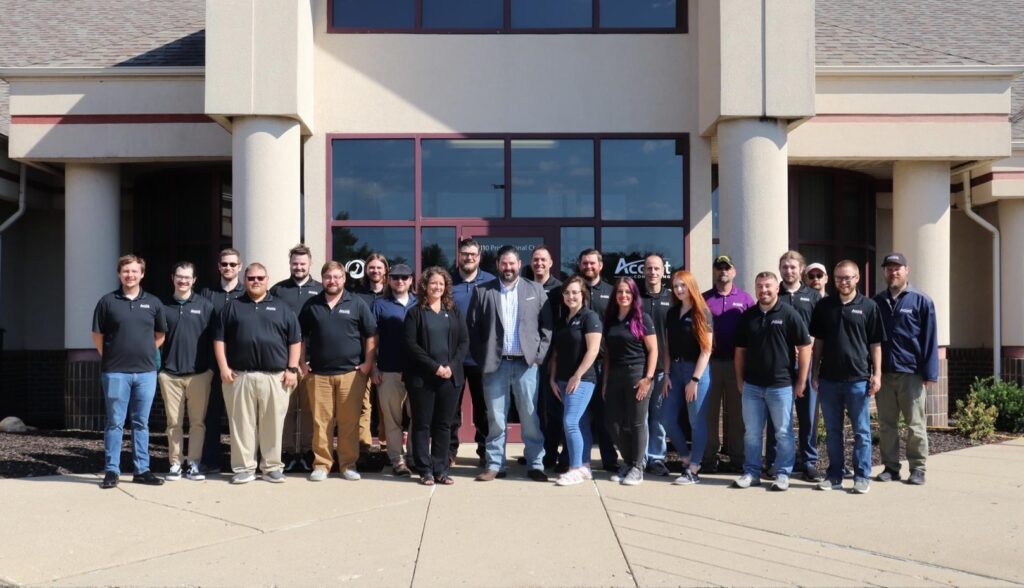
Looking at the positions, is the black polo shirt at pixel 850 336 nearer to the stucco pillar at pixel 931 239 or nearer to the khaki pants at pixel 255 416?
the stucco pillar at pixel 931 239

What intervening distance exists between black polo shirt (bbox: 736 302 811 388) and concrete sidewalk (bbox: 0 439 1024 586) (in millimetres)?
982

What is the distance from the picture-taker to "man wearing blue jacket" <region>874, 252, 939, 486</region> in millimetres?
7547

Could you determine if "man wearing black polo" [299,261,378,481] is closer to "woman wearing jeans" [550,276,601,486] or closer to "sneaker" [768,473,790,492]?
"woman wearing jeans" [550,276,601,486]

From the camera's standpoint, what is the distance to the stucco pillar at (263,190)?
9664 millimetres

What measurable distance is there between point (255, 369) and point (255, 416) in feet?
1.43

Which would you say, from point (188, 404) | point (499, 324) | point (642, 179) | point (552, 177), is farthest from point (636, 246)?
point (188, 404)

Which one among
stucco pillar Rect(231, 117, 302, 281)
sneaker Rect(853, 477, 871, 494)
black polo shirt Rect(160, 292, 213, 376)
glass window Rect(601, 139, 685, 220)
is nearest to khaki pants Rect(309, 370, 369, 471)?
black polo shirt Rect(160, 292, 213, 376)

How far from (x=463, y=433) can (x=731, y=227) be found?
12.8 ft

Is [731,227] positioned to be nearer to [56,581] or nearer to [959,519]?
[959,519]

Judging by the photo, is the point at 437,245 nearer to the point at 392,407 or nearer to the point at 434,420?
the point at 392,407

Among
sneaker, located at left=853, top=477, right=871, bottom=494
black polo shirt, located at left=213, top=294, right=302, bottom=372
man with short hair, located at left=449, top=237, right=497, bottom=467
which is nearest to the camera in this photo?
sneaker, located at left=853, top=477, right=871, bottom=494

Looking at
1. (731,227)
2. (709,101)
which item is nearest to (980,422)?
(731,227)

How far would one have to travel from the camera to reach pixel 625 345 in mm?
7621

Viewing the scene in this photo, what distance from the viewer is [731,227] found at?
9.73 metres
